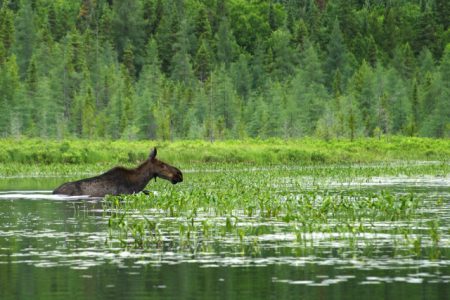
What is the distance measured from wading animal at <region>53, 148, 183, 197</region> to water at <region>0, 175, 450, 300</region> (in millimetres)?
7445

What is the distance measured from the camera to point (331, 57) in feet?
641

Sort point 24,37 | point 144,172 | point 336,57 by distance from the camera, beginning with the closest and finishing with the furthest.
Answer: point 144,172 < point 24,37 < point 336,57

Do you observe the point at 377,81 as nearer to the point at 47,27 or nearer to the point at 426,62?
the point at 426,62

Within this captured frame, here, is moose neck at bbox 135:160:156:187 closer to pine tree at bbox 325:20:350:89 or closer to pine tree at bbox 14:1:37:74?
pine tree at bbox 14:1:37:74

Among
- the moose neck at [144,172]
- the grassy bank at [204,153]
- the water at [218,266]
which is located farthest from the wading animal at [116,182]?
the grassy bank at [204,153]

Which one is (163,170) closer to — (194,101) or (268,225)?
(268,225)

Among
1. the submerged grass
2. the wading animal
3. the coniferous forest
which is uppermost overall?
the coniferous forest

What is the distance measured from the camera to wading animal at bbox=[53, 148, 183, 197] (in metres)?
33.8

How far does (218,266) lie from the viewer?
59.1ft

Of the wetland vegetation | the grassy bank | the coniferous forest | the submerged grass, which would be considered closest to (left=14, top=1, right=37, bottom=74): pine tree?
the coniferous forest

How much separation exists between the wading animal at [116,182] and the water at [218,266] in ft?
24.4

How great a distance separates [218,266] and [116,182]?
16439 millimetres

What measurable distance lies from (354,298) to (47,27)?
623 ft

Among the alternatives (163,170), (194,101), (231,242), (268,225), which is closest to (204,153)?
(163,170)
